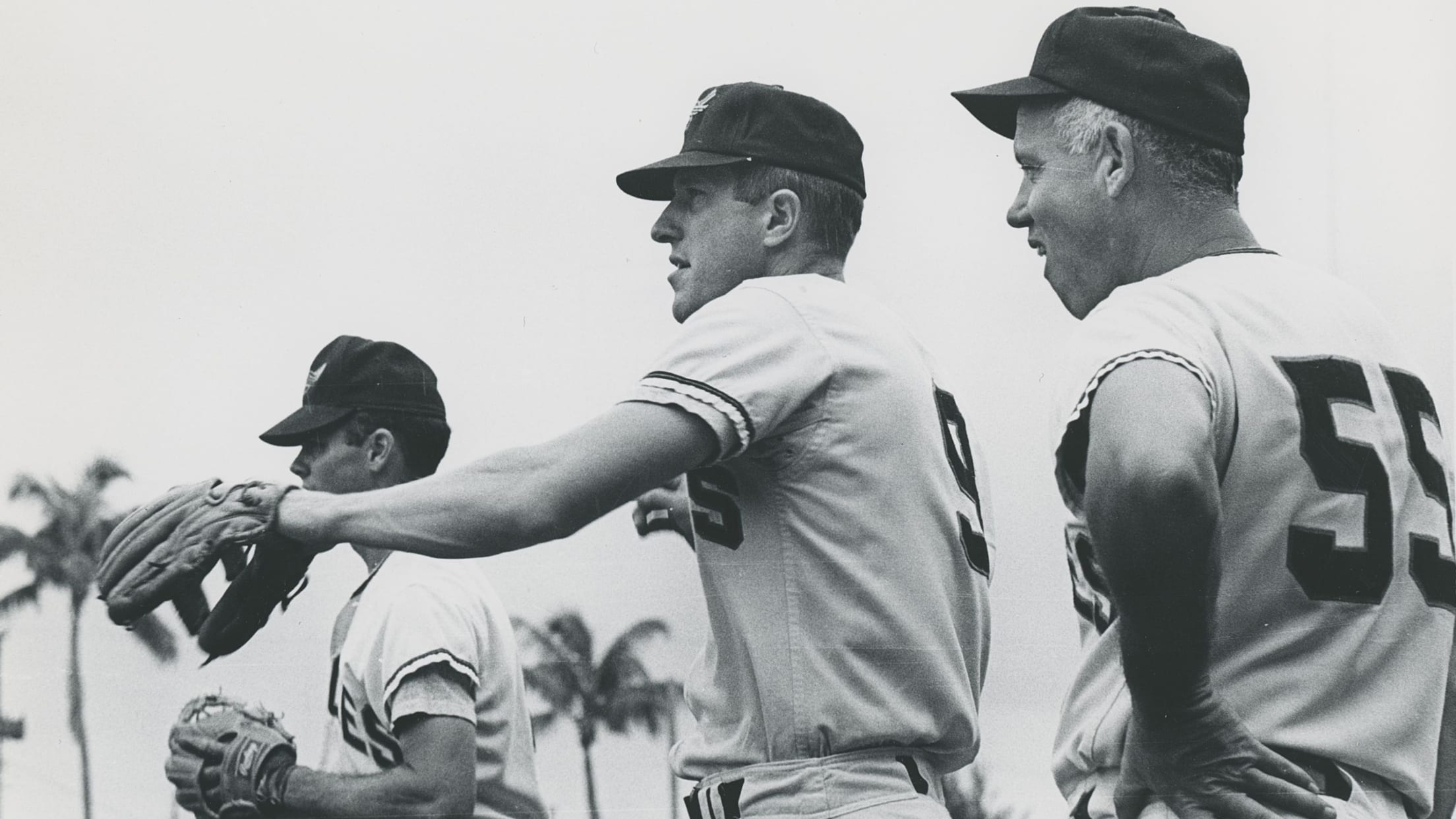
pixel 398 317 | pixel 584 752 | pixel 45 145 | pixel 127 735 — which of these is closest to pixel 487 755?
pixel 584 752

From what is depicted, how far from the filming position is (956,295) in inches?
90.2

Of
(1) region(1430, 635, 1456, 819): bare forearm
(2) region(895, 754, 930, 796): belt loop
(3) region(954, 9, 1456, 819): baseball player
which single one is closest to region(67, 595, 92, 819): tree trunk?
(2) region(895, 754, 930, 796): belt loop

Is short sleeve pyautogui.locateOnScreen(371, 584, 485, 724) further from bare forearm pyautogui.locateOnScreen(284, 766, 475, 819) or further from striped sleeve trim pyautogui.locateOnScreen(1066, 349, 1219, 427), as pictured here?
striped sleeve trim pyautogui.locateOnScreen(1066, 349, 1219, 427)

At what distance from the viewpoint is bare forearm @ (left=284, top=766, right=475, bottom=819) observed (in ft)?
6.62

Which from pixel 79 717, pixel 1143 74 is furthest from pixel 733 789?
pixel 79 717

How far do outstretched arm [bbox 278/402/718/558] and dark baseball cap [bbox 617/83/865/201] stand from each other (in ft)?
1.76

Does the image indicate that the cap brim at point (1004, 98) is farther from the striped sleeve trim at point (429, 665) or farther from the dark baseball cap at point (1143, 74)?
the striped sleeve trim at point (429, 665)

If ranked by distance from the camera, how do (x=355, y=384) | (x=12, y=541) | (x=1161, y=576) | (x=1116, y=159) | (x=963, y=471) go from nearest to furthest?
(x=1161, y=576) < (x=1116, y=159) < (x=963, y=471) < (x=12, y=541) < (x=355, y=384)

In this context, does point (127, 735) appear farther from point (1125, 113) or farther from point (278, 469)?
point (1125, 113)

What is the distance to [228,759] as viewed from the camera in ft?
6.90

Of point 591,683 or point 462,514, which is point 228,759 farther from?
point 462,514

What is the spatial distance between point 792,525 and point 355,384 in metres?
0.97

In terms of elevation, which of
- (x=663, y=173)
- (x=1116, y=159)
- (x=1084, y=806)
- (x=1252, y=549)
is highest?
(x=663, y=173)

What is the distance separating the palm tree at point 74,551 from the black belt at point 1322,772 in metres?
1.53
